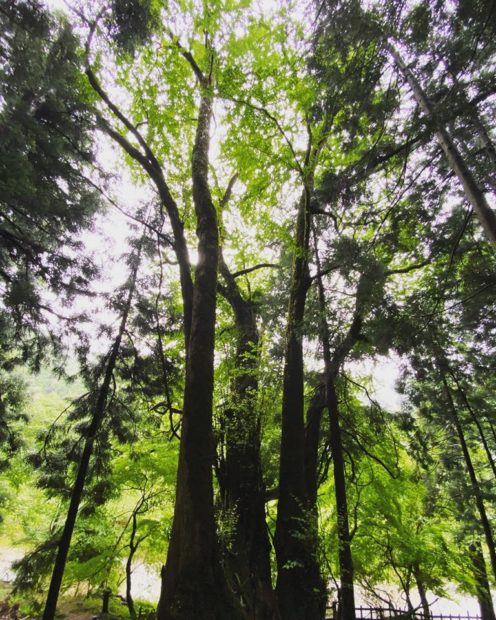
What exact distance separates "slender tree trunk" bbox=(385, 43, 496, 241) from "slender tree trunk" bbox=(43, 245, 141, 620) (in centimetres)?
642

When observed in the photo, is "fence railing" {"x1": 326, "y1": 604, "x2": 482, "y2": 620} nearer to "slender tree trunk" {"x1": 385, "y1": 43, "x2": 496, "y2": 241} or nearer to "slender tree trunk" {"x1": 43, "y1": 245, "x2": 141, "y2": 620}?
"slender tree trunk" {"x1": 385, "y1": 43, "x2": 496, "y2": 241}

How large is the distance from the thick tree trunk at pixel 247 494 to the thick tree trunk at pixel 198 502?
1156 mm

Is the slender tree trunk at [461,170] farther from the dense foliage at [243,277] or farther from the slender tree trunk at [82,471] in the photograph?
the slender tree trunk at [82,471]

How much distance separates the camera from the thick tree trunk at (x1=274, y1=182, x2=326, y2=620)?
3982 mm

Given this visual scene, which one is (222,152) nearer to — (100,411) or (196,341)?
(196,341)

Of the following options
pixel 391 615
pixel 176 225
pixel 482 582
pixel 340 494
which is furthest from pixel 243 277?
pixel 482 582

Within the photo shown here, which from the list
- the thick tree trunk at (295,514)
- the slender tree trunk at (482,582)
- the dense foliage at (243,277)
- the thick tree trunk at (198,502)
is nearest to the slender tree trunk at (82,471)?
the dense foliage at (243,277)

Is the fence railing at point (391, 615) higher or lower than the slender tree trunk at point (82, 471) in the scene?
lower

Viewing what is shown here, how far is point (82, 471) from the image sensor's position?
6.31 m

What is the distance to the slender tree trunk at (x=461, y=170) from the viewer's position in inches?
132

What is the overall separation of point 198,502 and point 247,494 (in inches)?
87.4

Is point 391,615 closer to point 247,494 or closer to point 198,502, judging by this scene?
point 247,494

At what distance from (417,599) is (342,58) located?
2730 centimetres

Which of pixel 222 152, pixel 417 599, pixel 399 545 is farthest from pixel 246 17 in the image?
pixel 417 599
